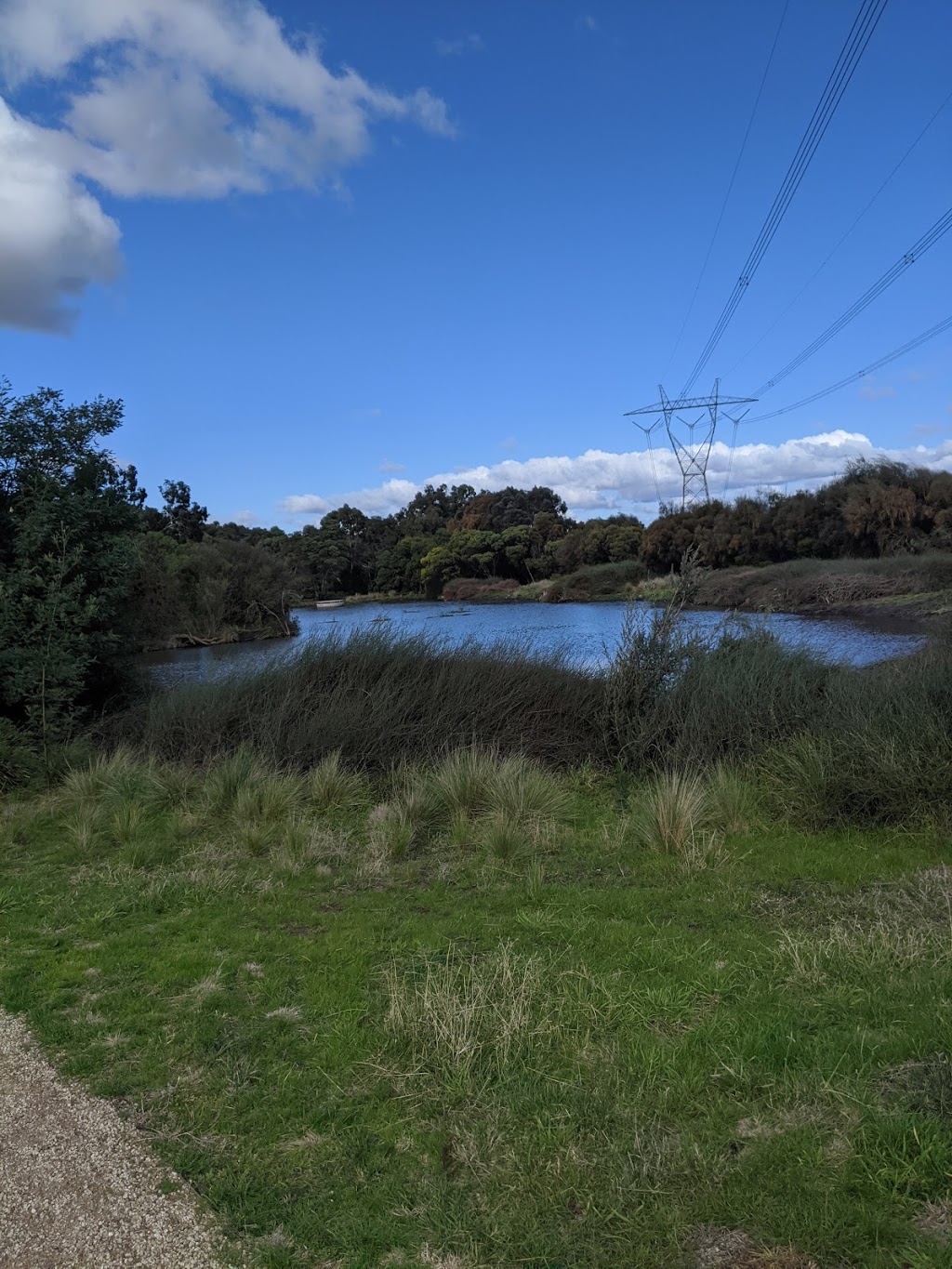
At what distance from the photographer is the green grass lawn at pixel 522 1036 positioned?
2707mm

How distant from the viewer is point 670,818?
7.39 meters

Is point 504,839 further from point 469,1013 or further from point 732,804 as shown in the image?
point 469,1013

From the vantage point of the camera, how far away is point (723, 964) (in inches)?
180

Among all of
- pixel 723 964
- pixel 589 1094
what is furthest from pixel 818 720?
pixel 589 1094

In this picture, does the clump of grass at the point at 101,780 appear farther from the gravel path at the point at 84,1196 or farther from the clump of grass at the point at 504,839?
the gravel path at the point at 84,1196

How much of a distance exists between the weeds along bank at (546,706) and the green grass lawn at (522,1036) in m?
3.20

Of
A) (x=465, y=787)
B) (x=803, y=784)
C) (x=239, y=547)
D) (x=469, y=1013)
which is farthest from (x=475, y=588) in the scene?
(x=469, y=1013)

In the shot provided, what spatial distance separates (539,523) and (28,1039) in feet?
272

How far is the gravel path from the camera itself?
2660 millimetres

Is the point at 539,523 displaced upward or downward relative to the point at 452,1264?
upward

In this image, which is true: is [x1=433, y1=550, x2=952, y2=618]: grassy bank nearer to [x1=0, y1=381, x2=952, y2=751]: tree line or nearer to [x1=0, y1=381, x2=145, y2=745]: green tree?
[x1=0, y1=381, x2=952, y2=751]: tree line

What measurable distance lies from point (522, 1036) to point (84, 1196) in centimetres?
174

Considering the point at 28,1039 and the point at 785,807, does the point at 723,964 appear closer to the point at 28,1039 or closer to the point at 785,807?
the point at 28,1039

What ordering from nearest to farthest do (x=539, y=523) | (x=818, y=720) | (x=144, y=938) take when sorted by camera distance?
(x=144, y=938) < (x=818, y=720) < (x=539, y=523)
